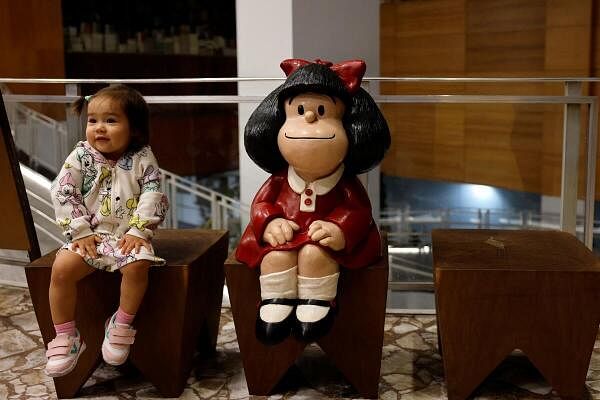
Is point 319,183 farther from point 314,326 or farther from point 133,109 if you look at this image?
point 133,109

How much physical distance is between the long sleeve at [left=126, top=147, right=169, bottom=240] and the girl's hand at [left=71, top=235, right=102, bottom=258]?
10cm

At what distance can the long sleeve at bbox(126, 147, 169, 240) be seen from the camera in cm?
206

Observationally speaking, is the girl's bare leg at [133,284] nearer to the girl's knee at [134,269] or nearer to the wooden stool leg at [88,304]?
the girl's knee at [134,269]

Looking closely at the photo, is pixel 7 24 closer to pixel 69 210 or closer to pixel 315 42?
pixel 315 42

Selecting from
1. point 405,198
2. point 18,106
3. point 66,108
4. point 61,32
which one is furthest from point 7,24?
point 405,198

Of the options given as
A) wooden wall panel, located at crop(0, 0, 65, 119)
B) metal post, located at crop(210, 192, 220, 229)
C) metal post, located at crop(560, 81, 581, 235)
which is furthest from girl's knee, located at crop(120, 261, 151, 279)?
wooden wall panel, located at crop(0, 0, 65, 119)

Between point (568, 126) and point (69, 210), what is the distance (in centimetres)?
191

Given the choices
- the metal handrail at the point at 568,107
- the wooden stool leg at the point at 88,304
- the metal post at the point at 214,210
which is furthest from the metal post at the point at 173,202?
the wooden stool leg at the point at 88,304

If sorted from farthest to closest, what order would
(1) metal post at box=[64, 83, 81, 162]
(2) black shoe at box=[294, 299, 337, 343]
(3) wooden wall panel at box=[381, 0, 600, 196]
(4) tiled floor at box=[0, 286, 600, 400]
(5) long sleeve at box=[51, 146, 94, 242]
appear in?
(3) wooden wall panel at box=[381, 0, 600, 196] → (1) metal post at box=[64, 83, 81, 162] → (4) tiled floor at box=[0, 286, 600, 400] → (5) long sleeve at box=[51, 146, 94, 242] → (2) black shoe at box=[294, 299, 337, 343]

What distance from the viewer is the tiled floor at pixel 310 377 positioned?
2211 mm

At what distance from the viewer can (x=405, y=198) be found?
4.68 metres

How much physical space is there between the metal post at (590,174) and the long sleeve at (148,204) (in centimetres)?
169

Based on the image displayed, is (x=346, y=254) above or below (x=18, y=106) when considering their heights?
below

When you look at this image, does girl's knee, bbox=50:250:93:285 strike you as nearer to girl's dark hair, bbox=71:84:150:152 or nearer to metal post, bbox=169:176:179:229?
girl's dark hair, bbox=71:84:150:152
